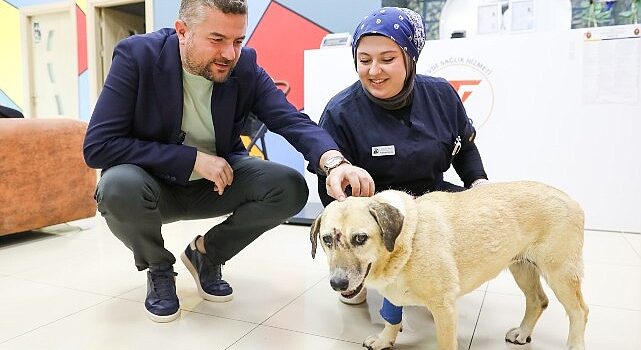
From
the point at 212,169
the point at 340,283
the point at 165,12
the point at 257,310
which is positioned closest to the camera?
the point at 340,283

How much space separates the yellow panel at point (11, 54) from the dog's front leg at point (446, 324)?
7009 mm

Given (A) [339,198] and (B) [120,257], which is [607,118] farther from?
(B) [120,257]

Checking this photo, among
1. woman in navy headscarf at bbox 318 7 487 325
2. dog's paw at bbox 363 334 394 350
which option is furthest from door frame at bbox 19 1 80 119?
dog's paw at bbox 363 334 394 350

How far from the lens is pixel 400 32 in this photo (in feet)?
5.15

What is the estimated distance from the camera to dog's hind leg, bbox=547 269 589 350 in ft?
4.33

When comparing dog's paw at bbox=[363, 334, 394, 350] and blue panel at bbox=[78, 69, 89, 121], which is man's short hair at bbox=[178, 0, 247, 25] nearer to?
dog's paw at bbox=[363, 334, 394, 350]

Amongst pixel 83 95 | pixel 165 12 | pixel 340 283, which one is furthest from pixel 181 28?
pixel 83 95

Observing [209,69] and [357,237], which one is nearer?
[357,237]

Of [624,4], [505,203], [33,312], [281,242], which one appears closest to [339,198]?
[505,203]

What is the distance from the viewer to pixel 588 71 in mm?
2859

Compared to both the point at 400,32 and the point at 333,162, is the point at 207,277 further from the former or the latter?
the point at 400,32

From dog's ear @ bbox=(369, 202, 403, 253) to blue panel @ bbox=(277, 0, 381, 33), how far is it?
313 centimetres

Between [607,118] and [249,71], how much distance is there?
2.26 m

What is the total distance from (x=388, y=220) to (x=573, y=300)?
617mm
